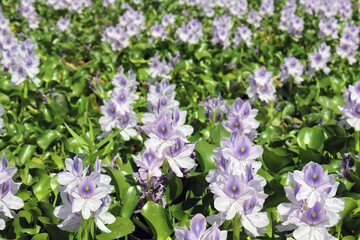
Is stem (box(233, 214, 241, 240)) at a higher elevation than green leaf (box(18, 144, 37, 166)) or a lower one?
higher

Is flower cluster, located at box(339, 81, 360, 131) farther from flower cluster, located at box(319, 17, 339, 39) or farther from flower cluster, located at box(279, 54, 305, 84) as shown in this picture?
flower cluster, located at box(319, 17, 339, 39)

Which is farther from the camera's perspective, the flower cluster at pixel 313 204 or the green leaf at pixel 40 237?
the green leaf at pixel 40 237

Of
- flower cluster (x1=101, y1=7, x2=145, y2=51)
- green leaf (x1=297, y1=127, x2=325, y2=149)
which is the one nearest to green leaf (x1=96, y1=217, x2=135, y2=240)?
green leaf (x1=297, y1=127, x2=325, y2=149)

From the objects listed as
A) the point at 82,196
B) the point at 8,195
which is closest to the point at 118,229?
the point at 82,196

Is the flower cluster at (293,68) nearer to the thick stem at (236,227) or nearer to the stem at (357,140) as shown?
the stem at (357,140)

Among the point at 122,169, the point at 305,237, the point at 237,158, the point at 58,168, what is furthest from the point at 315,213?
the point at 58,168

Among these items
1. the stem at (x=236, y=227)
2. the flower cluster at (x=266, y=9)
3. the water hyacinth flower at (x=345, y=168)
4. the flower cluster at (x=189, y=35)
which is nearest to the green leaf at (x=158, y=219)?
the stem at (x=236, y=227)

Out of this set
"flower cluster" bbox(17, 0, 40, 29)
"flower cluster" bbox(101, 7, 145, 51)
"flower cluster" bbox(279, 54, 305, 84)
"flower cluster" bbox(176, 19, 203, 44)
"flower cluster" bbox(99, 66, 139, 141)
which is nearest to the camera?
"flower cluster" bbox(99, 66, 139, 141)

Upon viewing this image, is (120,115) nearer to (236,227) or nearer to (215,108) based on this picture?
(215,108)
